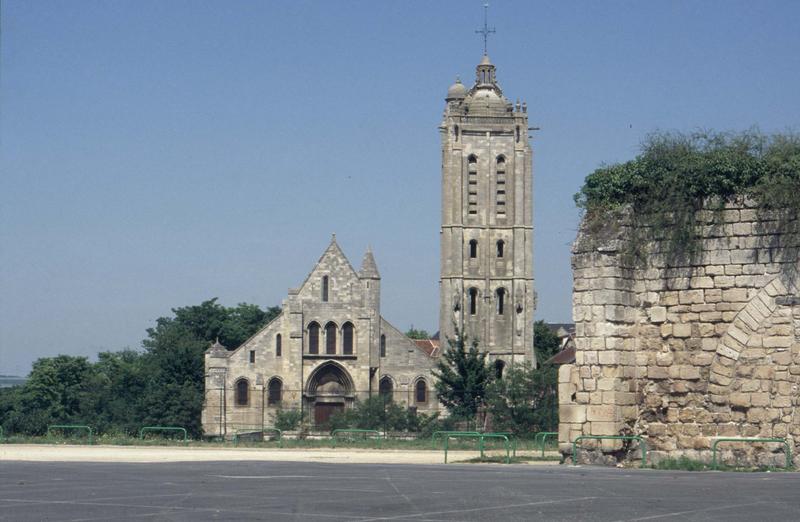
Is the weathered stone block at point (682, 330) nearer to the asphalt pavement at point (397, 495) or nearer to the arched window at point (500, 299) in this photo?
the asphalt pavement at point (397, 495)

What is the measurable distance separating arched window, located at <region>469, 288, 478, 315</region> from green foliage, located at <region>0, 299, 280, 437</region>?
19.9 m

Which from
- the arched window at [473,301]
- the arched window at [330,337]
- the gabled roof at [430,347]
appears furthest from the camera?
the arched window at [473,301]

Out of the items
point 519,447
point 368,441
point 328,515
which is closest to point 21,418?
point 368,441

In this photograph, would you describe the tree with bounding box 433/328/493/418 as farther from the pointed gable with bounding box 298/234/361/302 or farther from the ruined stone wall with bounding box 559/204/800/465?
the ruined stone wall with bounding box 559/204/800/465

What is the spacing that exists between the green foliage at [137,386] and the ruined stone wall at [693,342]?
72.6 ft

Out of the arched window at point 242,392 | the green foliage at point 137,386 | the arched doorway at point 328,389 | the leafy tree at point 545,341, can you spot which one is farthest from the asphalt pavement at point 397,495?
the leafy tree at point 545,341

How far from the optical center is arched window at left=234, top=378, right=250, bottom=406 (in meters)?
77.7

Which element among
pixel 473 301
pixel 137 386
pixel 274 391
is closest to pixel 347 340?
pixel 274 391

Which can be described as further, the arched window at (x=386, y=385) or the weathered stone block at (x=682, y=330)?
the arched window at (x=386, y=385)

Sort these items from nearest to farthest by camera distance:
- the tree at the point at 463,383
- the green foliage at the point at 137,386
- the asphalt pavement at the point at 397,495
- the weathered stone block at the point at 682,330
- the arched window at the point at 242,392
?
1. the asphalt pavement at the point at 397,495
2. the weathered stone block at the point at 682,330
3. the green foliage at the point at 137,386
4. the tree at the point at 463,383
5. the arched window at the point at 242,392

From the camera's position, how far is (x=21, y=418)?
40.4 meters

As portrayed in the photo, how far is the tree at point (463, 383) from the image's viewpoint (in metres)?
55.9

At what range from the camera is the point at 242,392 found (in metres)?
78.1

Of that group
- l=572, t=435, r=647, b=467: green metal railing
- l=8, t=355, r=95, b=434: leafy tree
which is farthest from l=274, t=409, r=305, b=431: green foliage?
l=572, t=435, r=647, b=467: green metal railing
